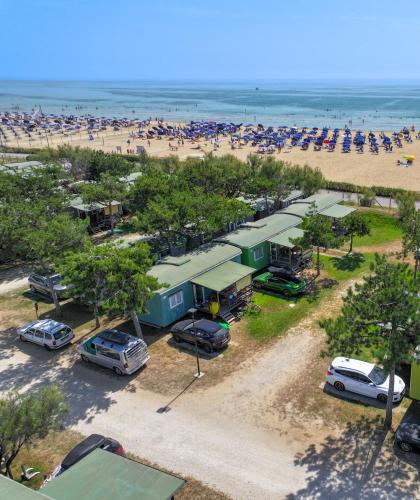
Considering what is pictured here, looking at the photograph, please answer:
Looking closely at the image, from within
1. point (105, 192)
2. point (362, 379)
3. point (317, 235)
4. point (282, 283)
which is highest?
point (105, 192)

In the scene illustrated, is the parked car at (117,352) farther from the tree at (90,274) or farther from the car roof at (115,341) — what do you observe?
the tree at (90,274)

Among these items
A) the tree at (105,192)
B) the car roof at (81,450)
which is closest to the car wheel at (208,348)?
the car roof at (81,450)

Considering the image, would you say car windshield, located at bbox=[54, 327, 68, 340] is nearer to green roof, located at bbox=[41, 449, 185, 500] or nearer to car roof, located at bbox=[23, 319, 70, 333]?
car roof, located at bbox=[23, 319, 70, 333]

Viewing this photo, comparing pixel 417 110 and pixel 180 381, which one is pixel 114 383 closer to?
pixel 180 381

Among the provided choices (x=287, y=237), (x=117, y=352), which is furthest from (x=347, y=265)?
(x=117, y=352)

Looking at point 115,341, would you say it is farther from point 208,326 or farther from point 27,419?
point 27,419
